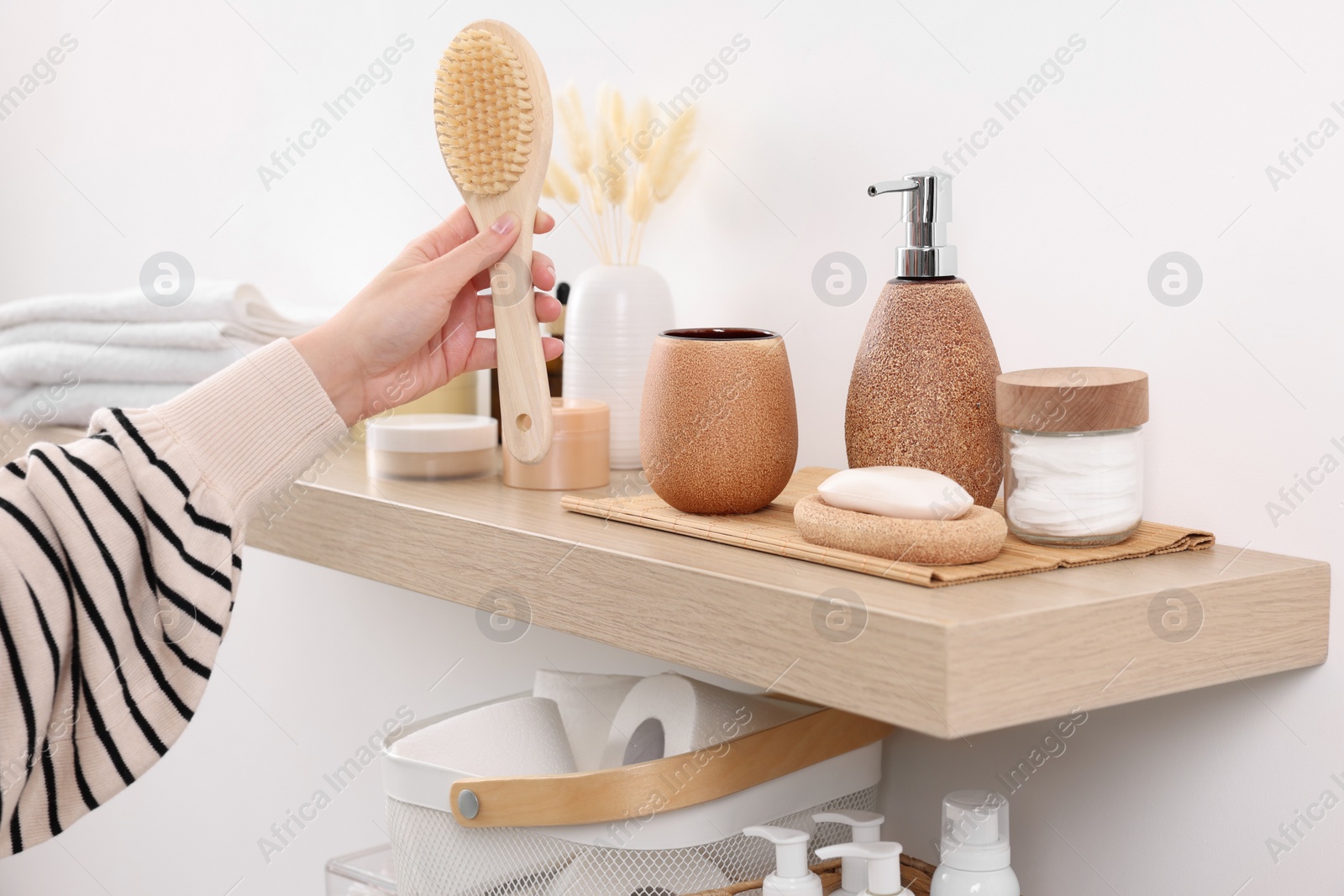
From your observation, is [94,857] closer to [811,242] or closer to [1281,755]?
[811,242]

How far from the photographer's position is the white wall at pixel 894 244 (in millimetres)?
532

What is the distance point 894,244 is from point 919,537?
0.26m

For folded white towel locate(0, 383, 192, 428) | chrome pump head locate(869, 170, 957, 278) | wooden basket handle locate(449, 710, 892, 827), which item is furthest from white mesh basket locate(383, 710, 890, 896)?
folded white towel locate(0, 383, 192, 428)

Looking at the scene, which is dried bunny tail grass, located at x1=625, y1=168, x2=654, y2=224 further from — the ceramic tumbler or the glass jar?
the glass jar

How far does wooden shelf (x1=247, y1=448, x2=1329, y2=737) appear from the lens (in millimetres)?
414

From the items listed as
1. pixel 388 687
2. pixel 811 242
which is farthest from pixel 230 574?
pixel 388 687

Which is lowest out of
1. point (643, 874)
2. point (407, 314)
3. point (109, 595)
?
point (643, 874)

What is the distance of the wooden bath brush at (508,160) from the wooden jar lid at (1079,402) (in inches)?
9.2

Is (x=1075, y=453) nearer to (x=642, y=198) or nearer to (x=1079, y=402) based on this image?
(x=1079, y=402)

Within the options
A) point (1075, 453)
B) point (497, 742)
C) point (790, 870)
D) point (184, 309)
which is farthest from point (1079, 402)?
point (184, 309)

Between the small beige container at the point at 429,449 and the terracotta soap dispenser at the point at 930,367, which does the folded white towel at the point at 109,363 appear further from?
the terracotta soap dispenser at the point at 930,367

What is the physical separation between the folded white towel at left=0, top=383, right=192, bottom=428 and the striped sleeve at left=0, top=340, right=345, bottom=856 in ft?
1.38

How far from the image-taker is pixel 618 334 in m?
0.76

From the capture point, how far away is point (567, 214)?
34.7 inches
